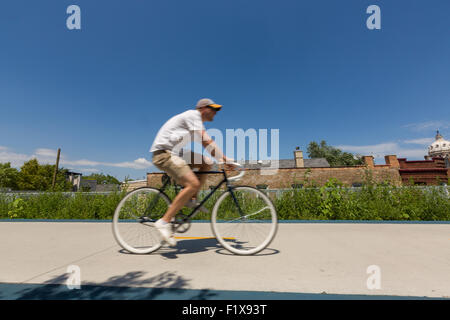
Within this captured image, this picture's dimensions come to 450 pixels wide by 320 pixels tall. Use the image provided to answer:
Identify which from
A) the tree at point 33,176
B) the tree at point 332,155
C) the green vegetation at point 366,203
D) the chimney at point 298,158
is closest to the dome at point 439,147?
the tree at point 332,155

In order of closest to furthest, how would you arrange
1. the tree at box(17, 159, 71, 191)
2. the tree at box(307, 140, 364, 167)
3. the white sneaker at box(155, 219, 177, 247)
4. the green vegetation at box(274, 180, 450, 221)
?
the white sneaker at box(155, 219, 177, 247) < the green vegetation at box(274, 180, 450, 221) < the tree at box(17, 159, 71, 191) < the tree at box(307, 140, 364, 167)

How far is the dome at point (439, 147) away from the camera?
12815 centimetres

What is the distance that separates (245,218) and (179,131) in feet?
4.49

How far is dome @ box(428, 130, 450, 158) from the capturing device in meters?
128

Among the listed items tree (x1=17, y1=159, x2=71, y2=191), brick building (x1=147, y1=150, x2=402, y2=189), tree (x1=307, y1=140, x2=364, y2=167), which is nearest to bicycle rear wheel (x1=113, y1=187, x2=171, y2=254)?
brick building (x1=147, y1=150, x2=402, y2=189)

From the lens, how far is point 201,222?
5609 mm

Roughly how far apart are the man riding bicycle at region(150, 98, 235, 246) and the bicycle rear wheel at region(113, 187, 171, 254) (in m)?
0.33

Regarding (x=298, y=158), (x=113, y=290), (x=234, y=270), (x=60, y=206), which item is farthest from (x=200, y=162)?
(x=298, y=158)

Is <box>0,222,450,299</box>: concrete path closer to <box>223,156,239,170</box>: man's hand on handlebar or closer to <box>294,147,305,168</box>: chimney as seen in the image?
<box>223,156,239,170</box>: man's hand on handlebar

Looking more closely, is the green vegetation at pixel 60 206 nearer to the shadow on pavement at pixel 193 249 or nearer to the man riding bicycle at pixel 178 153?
the shadow on pavement at pixel 193 249

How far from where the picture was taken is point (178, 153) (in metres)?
2.53

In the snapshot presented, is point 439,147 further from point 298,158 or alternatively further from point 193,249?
point 193,249

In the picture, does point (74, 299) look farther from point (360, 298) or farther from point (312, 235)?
point (312, 235)

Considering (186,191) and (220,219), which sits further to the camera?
(220,219)
